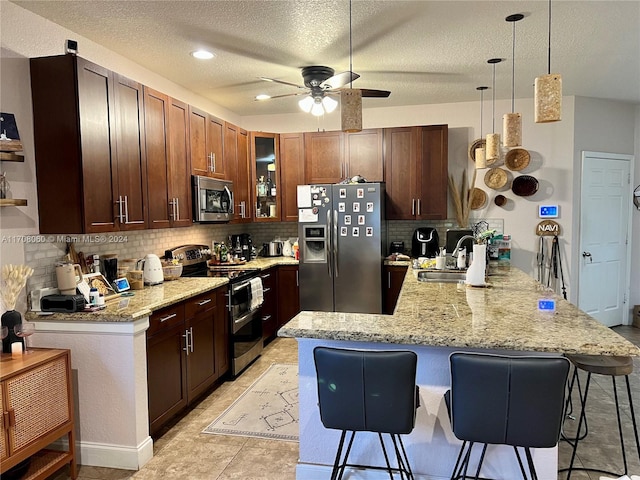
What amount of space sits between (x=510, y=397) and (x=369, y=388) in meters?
0.54

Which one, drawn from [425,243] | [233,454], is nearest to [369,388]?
[233,454]

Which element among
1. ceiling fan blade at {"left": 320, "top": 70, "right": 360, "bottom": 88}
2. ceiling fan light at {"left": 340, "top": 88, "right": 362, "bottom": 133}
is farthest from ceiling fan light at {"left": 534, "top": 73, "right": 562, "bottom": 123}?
ceiling fan blade at {"left": 320, "top": 70, "right": 360, "bottom": 88}

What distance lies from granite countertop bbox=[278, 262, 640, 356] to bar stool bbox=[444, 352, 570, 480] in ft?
0.53

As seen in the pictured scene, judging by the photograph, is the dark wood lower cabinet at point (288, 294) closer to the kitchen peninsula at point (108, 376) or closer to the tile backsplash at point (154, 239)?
the tile backsplash at point (154, 239)

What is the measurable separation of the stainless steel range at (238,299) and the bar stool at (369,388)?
2.10 m

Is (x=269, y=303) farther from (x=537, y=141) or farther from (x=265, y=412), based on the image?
(x=537, y=141)

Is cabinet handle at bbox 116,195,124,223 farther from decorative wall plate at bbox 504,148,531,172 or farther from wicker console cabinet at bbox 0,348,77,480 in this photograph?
decorative wall plate at bbox 504,148,531,172

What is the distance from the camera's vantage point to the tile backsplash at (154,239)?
9.01 feet

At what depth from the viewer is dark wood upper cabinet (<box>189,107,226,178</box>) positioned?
3969 millimetres

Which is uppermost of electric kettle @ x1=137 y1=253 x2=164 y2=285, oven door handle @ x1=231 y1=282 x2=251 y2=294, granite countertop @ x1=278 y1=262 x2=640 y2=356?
electric kettle @ x1=137 y1=253 x2=164 y2=285

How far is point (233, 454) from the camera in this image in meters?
2.71

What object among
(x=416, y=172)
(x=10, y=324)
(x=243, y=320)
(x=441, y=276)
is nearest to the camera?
(x=10, y=324)

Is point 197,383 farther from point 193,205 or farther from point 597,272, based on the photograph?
point 597,272

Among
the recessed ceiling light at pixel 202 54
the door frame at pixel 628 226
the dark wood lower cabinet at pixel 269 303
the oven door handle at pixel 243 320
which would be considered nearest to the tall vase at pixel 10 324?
the oven door handle at pixel 243 320
